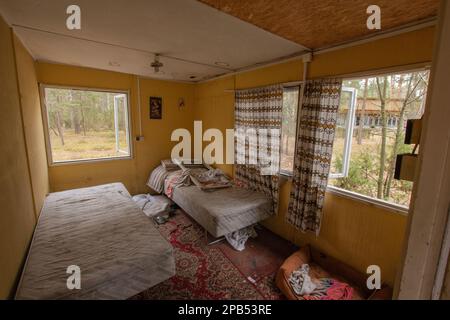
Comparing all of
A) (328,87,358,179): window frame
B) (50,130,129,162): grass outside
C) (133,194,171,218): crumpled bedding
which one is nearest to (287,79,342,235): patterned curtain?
(328,87,358,179): window frame

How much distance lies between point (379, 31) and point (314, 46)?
551mm

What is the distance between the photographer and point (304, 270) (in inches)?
81.7

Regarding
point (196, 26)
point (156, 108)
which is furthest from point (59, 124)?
point (196, 26)

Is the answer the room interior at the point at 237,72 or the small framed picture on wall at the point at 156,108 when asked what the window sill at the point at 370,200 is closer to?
the room interior at the point at 237,72

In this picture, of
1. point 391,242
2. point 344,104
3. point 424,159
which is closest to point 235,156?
point 344,104

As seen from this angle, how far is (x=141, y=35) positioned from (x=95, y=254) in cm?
189

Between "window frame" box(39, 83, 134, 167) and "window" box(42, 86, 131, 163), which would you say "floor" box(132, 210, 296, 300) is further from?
"window" box(42, 86, 131, 163)

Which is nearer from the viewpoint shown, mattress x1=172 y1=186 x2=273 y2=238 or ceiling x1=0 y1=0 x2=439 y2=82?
ceiling x1=0 y1=0 x2=439 y2=82

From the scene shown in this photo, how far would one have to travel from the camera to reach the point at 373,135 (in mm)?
2186

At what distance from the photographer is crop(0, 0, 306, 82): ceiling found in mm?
1479

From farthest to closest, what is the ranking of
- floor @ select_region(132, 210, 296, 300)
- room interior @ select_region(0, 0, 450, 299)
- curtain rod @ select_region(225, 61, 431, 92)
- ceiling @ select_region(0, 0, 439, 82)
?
1. floor @ select_region(132, 210, 296, 300)
2. curtain rod @ select_region(225, 61, 431, 92)
3. ceiling @ select_region(0, 0, 439, 82)
4. room interior @ select_region(0, 0, 450, 299)

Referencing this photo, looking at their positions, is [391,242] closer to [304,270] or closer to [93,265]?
[304,270]

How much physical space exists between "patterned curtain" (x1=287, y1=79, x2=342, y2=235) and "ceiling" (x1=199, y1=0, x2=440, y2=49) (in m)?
0.50

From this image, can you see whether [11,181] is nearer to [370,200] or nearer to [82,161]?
[82,161]
